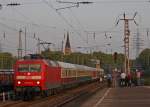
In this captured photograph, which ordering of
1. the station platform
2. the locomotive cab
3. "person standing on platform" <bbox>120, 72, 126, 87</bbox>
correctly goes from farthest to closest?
"person standing on platform" <bbox>120, 72, 126, 87</bbox> → the locomotive cab → the station platform

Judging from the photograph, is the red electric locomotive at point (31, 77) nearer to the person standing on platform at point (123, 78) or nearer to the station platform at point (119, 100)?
the station platform at point (119, 100)

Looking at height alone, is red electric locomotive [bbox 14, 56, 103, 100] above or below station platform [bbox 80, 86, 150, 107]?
above

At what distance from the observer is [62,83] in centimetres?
4869

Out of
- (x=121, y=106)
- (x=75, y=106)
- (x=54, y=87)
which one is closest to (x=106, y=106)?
(x=121, y=106)

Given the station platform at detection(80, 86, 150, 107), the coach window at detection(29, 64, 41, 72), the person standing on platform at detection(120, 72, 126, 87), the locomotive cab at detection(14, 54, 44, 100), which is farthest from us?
the person standing on platform at detection(120, 72, 126, 87)

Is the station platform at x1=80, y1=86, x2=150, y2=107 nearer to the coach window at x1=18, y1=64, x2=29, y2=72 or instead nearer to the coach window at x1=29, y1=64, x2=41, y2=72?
the coach window at x1=29, y1=64, x2=41, y2=72

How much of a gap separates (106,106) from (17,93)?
1228 centimetres

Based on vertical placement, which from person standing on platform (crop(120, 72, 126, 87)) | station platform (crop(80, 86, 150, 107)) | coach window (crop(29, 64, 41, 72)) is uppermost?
coach window (crop(29, 64, 41, 72))

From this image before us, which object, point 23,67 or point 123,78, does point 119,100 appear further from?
point 123,78

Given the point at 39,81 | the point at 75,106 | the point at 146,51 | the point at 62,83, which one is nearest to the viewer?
the point at 75,106

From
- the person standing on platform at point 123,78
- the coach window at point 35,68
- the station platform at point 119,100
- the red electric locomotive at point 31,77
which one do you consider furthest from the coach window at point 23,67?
the person standing on platform at point 123,78

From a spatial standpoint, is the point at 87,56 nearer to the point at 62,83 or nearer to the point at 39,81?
the point at 62,83

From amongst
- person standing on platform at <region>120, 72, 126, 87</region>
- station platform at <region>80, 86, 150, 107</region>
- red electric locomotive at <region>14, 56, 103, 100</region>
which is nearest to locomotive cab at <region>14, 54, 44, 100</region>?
red electric locomotive at <region>14, 56, 103, 100</region>

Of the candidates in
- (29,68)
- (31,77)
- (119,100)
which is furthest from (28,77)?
(119,100)
